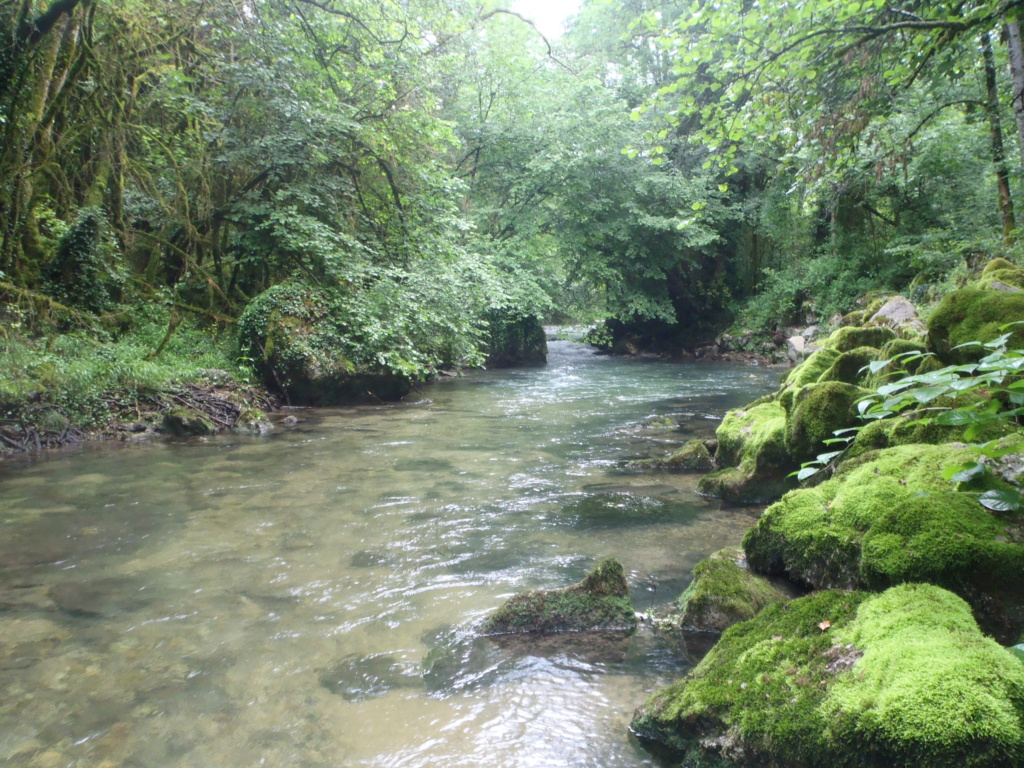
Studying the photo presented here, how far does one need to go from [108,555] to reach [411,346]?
825 centimetres

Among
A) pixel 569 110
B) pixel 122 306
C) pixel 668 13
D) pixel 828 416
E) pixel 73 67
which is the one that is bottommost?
pixel 828 416

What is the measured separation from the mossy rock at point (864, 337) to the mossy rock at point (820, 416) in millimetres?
2002

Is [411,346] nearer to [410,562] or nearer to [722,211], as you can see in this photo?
[410,562]

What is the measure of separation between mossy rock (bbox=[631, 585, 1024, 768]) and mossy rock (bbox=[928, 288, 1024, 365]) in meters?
2.65

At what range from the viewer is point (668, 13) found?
2739 cm

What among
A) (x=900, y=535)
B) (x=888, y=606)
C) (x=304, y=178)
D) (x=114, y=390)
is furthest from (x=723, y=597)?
(x=304, y=178)

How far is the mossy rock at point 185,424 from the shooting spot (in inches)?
378

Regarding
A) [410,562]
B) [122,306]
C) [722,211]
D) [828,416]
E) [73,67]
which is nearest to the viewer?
[410,562]

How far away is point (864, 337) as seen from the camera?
712 centimetres

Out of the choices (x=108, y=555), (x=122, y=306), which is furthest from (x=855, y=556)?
(x=122, y=306)

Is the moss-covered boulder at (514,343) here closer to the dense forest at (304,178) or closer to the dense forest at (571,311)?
the dense forest at (571,311)

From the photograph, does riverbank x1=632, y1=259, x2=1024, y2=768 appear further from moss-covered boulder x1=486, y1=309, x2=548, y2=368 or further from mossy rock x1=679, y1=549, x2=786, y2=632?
moss-covered boulder x1=486, y1=309, x2=548, y2=368

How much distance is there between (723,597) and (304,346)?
10169 mm

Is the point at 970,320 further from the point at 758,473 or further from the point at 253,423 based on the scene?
the point at 253,423
